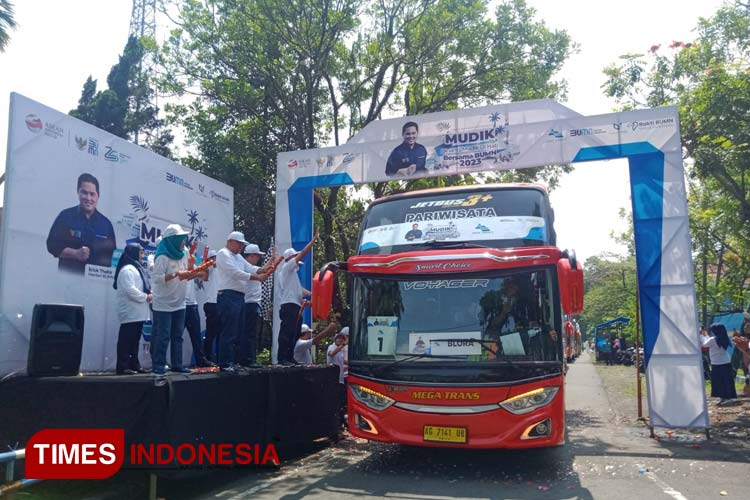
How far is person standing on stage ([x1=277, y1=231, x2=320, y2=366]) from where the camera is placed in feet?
28.2

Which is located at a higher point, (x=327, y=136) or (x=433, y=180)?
(x=327, y=136)

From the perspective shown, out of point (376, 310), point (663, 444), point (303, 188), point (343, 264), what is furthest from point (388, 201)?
point (663, 444)

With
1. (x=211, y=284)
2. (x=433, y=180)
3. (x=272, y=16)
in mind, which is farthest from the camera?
(x=433, y=180)

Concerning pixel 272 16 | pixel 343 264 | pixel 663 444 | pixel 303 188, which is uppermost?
pixel 272 16

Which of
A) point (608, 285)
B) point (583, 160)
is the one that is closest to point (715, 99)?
point (583, 160)

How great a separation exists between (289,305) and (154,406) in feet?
11.0

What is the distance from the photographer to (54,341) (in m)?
6.18

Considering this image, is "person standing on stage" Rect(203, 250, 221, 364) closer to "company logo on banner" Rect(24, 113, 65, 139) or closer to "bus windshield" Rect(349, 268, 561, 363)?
"company logo on banner" Rect(24, 113, 65, 139)

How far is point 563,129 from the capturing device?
9.82m

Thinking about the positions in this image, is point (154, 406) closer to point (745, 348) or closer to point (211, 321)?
point (211, 321)

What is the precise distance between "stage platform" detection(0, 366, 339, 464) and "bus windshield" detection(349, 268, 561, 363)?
1.26 meters

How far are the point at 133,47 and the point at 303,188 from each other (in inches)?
971

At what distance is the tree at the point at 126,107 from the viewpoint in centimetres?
2886

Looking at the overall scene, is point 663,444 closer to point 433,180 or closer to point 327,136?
point 433,180
